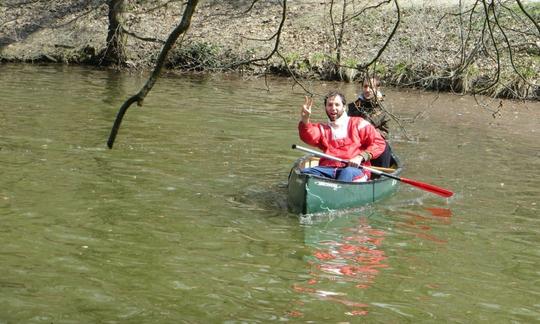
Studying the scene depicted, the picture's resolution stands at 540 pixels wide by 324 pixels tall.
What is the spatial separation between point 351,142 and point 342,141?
0.35ft

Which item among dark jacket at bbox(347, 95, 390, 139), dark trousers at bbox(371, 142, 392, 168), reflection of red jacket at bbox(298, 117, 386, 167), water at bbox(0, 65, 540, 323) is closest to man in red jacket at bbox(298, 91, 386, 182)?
reflection of red jacket at bbox(298, 117, 386, 167)

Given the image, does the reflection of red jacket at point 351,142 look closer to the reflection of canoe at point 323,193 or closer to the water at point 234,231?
the reflection of canoe at point 323,193

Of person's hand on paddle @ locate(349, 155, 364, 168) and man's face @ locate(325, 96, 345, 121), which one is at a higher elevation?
man's face @ locate(325, 96, 345, 121)

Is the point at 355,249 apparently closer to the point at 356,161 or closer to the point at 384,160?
the point at 356,161

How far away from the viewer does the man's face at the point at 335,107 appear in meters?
9.27

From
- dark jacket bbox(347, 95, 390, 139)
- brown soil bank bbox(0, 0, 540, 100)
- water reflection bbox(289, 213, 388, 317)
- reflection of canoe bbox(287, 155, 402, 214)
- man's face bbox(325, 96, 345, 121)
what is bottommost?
water reflection bbox(289, 213, 388, 317)

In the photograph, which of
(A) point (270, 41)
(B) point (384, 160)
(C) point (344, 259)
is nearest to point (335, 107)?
(B) point (384, 160)

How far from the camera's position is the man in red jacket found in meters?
9.33

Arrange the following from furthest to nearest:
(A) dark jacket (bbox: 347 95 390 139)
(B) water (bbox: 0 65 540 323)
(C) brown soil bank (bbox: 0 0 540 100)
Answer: (C) brown soil bank (bbox: 0 0 540 100)
(A) dark jacket (bbox: 347 95 390 139)
(B) water (bbox: 0 65 540 323)

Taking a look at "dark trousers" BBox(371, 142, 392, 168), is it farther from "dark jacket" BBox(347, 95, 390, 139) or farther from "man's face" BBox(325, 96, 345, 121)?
"man's face" BBox(325, 96, 345, 121)

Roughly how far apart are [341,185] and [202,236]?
1.87m

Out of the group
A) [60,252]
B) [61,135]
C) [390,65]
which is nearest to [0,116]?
[61,135]

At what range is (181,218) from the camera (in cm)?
835

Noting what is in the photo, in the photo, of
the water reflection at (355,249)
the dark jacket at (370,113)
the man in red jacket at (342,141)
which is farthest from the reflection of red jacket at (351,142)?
the dark jacket at (370,113)
